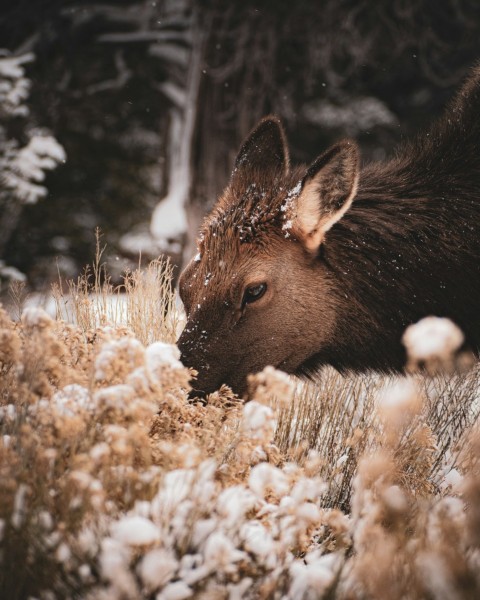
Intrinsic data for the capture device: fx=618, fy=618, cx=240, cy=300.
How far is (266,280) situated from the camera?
3.50 m

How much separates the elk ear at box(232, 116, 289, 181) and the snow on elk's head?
1.15 feet

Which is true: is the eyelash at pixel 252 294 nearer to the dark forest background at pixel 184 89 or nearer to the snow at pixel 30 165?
the snow at pixel 30 165

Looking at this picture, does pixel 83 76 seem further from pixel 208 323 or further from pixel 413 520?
pixel 413 520

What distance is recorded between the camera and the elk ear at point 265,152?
4.08 metres

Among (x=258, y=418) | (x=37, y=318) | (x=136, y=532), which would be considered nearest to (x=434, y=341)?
(x=258, y=418)

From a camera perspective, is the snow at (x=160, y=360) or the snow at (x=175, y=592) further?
the snow at (x=160, y=360)

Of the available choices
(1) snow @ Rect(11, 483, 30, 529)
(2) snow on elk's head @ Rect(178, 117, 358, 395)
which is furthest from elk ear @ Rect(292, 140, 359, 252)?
(1) snow @ Rect(11, 483, 30, 529)

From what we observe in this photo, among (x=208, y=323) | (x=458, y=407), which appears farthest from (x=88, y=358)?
(x=458, y=407)

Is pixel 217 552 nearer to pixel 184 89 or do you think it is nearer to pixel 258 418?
pixel 258 418

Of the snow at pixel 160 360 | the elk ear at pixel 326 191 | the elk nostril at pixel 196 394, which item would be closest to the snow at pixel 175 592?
the snow at pixel 160 360

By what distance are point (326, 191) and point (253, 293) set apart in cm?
70

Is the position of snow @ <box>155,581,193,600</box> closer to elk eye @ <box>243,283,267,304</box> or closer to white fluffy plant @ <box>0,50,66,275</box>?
elk eye @ <box>243,283,267,304</box>

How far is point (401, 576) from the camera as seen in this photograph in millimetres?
1938

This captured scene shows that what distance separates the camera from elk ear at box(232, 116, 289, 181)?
13.4ft
